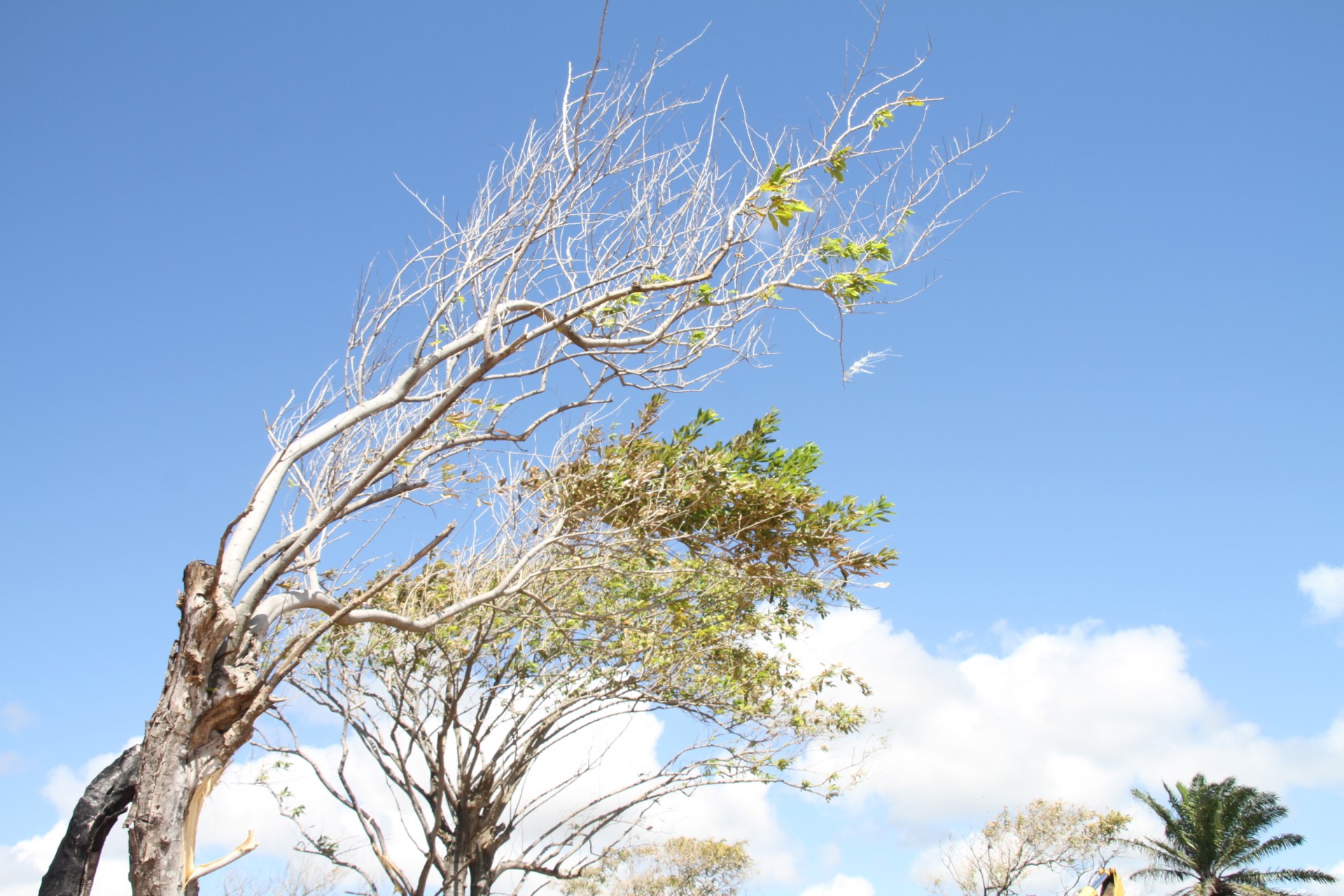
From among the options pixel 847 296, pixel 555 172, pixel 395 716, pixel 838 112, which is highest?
pixel 838 112

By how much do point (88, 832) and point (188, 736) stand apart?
3.42 feet

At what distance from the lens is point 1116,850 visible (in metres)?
24.6

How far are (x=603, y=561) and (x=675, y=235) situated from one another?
2.94 metres

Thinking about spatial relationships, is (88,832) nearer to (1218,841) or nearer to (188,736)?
(188,736)

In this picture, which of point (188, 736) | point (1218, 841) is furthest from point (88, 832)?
point (1218, 841)

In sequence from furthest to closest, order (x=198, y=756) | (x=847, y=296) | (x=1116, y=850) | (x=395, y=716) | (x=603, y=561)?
1. (x=1116, y=850)
2. (x=395, y=716)
3. (x=603, y=561)
4. (x=847, y=296)
5. (x=198, y=756)

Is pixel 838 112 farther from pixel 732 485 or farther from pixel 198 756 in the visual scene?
pixel 198 756

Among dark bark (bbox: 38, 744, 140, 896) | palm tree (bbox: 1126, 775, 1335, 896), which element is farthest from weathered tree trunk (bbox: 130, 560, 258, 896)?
palm tree (bbox: 1126, 775, 1335, 896)

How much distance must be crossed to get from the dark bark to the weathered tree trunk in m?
0.50

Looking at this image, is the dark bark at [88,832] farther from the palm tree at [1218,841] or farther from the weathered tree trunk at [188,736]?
the palm tree at [1218,841]

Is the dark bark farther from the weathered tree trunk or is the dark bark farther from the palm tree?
the palm tree

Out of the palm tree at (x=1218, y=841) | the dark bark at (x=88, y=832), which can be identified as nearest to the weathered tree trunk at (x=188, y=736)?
the dark bark at (x=88, y=832)

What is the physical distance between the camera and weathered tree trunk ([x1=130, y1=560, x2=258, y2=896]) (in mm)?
4746

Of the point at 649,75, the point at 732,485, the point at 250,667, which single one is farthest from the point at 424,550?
the point at 732,485
